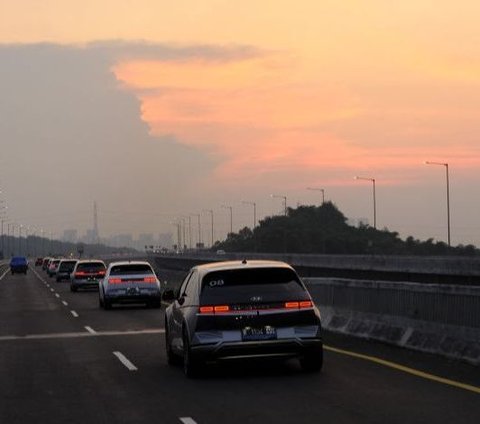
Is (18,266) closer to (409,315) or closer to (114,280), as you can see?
(114,280)

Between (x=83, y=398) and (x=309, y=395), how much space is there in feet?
9.17

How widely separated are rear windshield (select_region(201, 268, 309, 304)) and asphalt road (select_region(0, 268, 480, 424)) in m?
1.11

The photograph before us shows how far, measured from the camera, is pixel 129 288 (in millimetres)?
32156

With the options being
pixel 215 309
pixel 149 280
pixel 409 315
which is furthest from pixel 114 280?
pixel 215 309

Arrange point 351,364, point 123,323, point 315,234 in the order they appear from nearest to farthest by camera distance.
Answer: point 351,364, point 123,323, point 315,234

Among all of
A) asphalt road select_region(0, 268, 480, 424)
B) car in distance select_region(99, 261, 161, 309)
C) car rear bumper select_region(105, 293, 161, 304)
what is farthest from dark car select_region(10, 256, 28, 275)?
asphalt road select_region(0, 268, 480, 424)

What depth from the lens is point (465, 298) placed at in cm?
1477

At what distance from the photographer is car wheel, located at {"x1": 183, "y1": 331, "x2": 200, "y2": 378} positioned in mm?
13430

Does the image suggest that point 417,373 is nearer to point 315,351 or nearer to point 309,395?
point 315,351

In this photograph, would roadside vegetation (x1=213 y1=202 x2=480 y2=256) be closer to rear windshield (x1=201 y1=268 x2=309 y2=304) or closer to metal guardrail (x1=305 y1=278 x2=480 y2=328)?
metal guardrail (x1=305 y1=278 x2=480 y2=328)

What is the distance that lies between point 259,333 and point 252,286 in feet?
2.41

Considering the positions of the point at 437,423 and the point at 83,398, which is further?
the point at 83,398

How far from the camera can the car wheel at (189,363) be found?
13430 millimetres

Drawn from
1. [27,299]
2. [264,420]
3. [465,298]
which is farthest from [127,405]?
[27,299]
